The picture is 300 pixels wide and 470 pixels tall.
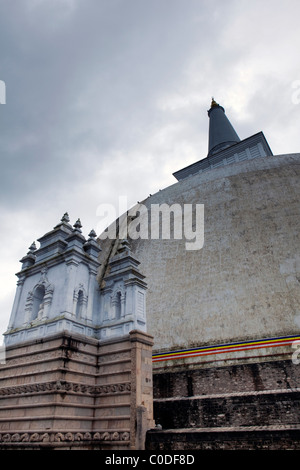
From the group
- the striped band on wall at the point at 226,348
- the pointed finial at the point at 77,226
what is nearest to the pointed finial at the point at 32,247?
the pointed finial at the point at 77,226

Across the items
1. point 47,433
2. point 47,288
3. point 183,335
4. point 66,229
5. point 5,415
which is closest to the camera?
point 47,433

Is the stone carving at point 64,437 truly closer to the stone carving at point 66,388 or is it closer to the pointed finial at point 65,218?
the stone carving at point 66,388

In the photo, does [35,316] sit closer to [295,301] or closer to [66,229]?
[66,229]

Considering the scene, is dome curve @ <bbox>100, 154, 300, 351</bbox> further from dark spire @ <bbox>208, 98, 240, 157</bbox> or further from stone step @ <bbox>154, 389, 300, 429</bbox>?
dark spire @ <bbox>208, 98, 240, 157</bbox>

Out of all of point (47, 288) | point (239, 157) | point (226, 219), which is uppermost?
point (239, 157)

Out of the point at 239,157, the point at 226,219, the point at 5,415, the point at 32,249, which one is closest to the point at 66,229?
the point at 32,249

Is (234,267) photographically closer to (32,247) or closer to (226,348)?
(226,348)

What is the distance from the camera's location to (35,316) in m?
10.6

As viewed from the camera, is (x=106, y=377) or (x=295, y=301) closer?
(x=106, y=377)

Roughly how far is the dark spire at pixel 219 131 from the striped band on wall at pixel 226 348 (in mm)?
21175

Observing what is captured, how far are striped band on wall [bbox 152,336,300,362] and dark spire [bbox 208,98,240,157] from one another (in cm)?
2117

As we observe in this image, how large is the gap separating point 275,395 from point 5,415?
27.2ft

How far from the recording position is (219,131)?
31938 millimetres

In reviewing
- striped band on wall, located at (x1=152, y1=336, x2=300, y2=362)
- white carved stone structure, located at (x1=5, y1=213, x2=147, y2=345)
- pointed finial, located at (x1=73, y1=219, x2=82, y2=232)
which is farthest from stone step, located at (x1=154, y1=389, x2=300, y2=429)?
pointed finial, located at (x1=73, y1=219, x2=82, y2=232)
